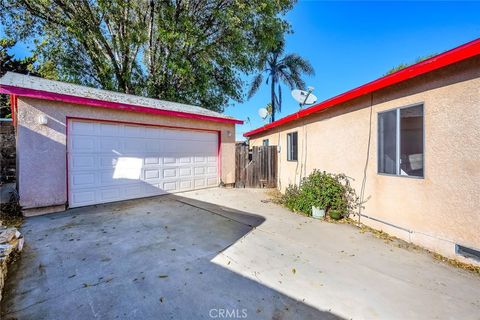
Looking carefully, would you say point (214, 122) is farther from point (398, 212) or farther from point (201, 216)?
point (398, 212)

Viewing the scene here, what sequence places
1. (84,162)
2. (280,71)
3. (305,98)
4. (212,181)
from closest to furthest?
1. (84,162)
2. (305,98)
3. (212,181)
4. (280,71)

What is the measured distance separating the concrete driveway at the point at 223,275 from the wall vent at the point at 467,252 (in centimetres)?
32

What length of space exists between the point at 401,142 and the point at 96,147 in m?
7.07

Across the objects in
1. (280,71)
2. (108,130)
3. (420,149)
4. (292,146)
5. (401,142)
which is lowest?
(420,149)

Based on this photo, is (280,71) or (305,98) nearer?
(305,98)

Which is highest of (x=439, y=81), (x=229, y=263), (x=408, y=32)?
(x=408, y=32)

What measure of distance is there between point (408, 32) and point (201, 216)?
10346 mm

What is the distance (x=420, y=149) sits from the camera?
371 cm

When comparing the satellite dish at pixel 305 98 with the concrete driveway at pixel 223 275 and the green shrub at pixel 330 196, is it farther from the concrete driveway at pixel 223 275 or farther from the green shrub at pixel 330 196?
the concrete driveway at pixel 223 275

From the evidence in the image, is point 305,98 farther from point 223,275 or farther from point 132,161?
point 223,275

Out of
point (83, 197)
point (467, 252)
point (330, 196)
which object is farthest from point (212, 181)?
point (467, 252)

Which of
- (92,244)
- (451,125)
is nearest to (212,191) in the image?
(92,244)

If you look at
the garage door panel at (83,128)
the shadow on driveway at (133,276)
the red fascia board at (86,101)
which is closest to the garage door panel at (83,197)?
the shadow on driveway at (133,276)

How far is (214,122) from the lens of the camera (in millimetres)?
8656
